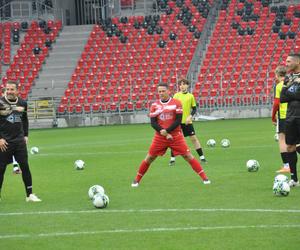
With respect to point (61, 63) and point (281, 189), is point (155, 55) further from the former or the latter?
point (281, 189)

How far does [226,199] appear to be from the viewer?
12594 millimetres

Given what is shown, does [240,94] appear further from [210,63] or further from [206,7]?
[206,7]

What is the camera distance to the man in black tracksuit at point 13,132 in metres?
13.2

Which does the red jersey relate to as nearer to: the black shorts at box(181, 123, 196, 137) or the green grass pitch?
the green grass pitch

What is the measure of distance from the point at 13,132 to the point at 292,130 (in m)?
4.84

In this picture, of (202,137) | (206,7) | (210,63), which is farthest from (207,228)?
(206,7)

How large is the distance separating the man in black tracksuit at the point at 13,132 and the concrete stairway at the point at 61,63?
32.2 m

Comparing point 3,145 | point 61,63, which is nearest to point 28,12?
point 61,63

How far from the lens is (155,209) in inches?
464

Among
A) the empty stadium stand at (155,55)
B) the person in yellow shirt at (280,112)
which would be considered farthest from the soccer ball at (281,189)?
the empty stadium stand at (155,55)

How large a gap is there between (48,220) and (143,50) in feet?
124

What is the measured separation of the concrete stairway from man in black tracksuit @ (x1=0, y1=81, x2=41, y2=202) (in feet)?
106

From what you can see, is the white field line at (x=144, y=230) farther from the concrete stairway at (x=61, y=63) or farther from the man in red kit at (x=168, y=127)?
the concrete stairway at (x=61, y=63)

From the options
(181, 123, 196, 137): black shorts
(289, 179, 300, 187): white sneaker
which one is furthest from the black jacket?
(181, 123, 196, 137): black shorts
